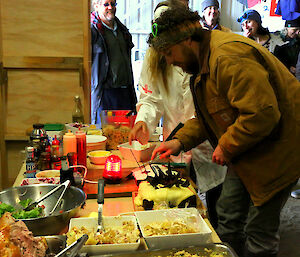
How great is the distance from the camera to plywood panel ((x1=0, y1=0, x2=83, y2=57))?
8.75 ft

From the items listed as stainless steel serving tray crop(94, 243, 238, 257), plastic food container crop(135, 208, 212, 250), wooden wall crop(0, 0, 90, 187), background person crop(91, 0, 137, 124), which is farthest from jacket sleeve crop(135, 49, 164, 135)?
background person crop(91, 0, 137, 124)

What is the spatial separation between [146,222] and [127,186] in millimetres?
433

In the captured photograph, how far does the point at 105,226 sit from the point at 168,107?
121 centimetres

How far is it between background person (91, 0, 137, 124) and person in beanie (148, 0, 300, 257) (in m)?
2.40

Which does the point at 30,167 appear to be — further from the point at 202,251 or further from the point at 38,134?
the point at 202,251

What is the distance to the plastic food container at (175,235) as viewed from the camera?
1.10 m

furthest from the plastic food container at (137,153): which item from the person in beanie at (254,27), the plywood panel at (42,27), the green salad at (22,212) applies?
the person in beanie at (254,27)

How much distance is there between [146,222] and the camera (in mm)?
1253

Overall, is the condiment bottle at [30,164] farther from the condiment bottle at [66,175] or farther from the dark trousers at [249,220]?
the dark trousers at [249,220]

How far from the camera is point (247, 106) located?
1358 mm

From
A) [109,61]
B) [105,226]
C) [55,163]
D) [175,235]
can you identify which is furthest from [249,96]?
[109,61]

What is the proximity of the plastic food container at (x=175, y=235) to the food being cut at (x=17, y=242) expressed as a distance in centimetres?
32

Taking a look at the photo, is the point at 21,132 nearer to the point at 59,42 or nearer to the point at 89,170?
the point at 59,42

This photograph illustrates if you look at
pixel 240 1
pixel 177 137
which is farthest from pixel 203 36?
pixel 240 1
